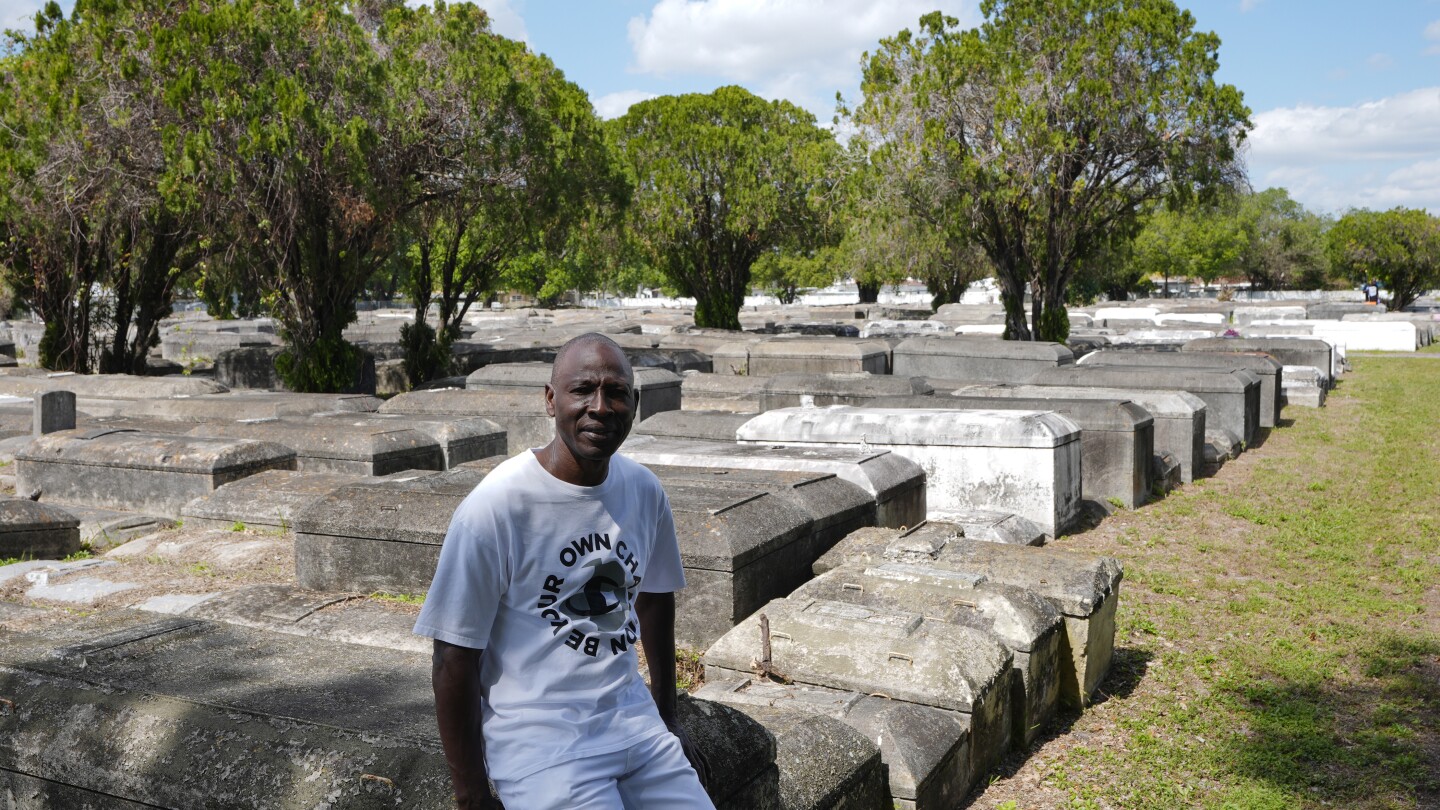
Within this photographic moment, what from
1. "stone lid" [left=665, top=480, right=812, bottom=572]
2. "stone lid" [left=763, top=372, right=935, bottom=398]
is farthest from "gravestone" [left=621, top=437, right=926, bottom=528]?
"stone lid" [left=763, top=372, right=935, bottom=398]

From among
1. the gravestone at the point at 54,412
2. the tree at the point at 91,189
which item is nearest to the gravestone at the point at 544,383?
the gravestone at the point at 54,412

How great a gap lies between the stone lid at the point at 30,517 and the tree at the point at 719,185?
20.3 meters

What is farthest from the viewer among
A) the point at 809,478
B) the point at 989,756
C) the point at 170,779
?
the point at 809,478

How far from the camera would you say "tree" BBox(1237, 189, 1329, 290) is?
7075cm

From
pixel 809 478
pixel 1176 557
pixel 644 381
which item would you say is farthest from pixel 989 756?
pixel 644 381

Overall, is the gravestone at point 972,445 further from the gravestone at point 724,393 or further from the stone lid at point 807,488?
the gravestone at point 724,393

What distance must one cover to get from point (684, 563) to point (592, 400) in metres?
3.16

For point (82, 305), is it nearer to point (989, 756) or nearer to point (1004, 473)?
point (1004, 473)

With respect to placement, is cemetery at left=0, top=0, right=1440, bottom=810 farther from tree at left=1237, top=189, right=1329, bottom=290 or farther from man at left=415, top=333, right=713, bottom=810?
tree at left=1237, top=189, right=1329, bottom=290

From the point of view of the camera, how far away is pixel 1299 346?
1969 centimetres

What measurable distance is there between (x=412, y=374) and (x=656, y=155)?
12282 mm

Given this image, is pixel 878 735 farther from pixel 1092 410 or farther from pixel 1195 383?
pixel 1195 383

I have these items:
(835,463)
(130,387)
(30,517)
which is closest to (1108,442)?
(835,463)

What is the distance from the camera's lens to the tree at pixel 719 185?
27531 millimetres
